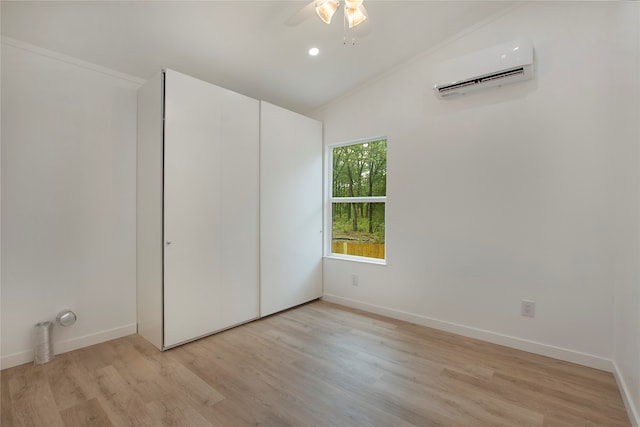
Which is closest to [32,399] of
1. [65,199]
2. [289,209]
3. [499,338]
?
[65,199]

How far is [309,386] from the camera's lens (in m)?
1.96

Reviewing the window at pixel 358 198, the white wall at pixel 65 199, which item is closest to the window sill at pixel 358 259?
the window at pixel 358 198

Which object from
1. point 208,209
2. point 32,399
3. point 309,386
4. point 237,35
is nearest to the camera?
point 32,399

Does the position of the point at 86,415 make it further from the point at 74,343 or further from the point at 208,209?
the point at 208,209

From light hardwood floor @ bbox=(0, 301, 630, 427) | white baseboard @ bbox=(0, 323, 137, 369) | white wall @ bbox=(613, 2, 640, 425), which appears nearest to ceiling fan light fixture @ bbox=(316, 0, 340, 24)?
white wall @ bbox=(613, 2, 640, 425)

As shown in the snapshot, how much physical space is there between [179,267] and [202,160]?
3.16ft

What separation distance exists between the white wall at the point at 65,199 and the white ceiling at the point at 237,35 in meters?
0.27

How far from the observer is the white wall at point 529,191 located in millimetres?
2088

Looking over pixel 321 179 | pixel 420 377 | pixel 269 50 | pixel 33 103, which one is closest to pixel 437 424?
pixel 420 377

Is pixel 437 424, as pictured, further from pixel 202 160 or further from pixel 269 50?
pixel 269 50

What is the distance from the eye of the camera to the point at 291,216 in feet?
11.1

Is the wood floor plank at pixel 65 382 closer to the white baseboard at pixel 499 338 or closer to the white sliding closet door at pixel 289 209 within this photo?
the white sliding closet door at pixel 289 209

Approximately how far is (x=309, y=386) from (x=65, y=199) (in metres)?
2.43

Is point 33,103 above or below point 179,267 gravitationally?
above
